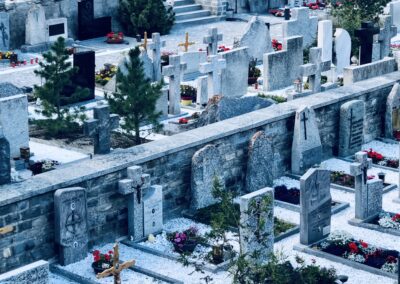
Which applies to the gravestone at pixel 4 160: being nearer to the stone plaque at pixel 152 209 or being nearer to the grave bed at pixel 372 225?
the stone plaque at pixel 152 209

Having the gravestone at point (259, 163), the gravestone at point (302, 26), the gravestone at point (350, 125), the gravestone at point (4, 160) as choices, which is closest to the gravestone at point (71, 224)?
the gravestone at point (4, 160)

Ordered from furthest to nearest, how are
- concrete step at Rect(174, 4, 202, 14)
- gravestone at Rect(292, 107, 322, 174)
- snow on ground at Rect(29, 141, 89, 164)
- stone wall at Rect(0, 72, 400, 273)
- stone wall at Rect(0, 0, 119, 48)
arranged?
1. concrete step at Rect(174, 4, 202, 14)
2. stone wall at Rect(0, 0, 119, 48)
3. gravestone at Rect(292, 107, 322, 174)
4. snow on ground at Rect(29, 141, 89, 164)
5. stone wall at Rect(0, 72, 400, 273)

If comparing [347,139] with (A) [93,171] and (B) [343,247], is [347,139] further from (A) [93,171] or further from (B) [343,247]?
(A) [93,171]

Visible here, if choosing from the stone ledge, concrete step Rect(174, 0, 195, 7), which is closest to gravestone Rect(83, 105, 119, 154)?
the stone ledge

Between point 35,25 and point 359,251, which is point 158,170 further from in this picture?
point 35,25

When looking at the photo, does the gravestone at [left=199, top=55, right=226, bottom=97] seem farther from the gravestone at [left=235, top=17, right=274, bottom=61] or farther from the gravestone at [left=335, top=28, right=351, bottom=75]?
the gravestone at [left=335, top=28, right=351, bottom=75]

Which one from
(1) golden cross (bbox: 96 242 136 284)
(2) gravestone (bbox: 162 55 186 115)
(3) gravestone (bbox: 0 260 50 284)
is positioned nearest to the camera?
(3) gravestone (bbox: 0 260 50 284)
